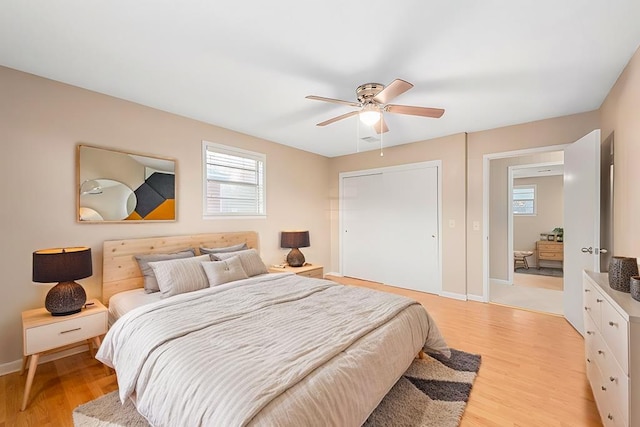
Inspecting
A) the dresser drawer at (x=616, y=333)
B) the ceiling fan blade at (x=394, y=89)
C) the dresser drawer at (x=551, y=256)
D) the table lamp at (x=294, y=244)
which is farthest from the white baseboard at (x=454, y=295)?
the dresser drawer at (x=551, y=256)

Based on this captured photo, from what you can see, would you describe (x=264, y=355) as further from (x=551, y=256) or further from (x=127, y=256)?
(x=551, y=256)

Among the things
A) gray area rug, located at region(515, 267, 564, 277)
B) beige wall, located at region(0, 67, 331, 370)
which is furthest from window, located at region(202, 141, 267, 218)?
gray area rug, located at region(515, 267, 564, 277)

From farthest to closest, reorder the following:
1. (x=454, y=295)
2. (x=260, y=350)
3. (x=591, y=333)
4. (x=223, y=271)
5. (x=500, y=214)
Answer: (x=500, y=214) < (x=454, y=295) < (x=223, y=271) < (x=591, y=333) < (x=260, y=350)

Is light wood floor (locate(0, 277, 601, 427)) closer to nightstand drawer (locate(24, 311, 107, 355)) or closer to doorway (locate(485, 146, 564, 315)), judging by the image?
nightstand drawer (locate(24, 311, 107, 355))

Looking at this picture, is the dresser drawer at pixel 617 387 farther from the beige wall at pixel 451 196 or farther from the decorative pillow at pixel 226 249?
the decorative pillow at pixel 226 249

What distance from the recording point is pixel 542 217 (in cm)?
694

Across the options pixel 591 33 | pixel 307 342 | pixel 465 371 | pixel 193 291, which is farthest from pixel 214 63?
pixel 465 371

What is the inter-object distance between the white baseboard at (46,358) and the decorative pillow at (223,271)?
1.33 metres

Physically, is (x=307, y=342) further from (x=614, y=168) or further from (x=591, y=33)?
(x=614, y=168)

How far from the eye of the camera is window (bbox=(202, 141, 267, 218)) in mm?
3721

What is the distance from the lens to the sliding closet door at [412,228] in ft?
14.8


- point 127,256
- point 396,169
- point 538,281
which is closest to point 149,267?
point 127,256

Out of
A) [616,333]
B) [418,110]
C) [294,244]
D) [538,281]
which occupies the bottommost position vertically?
[538,281]

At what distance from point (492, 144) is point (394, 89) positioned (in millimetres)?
2695
